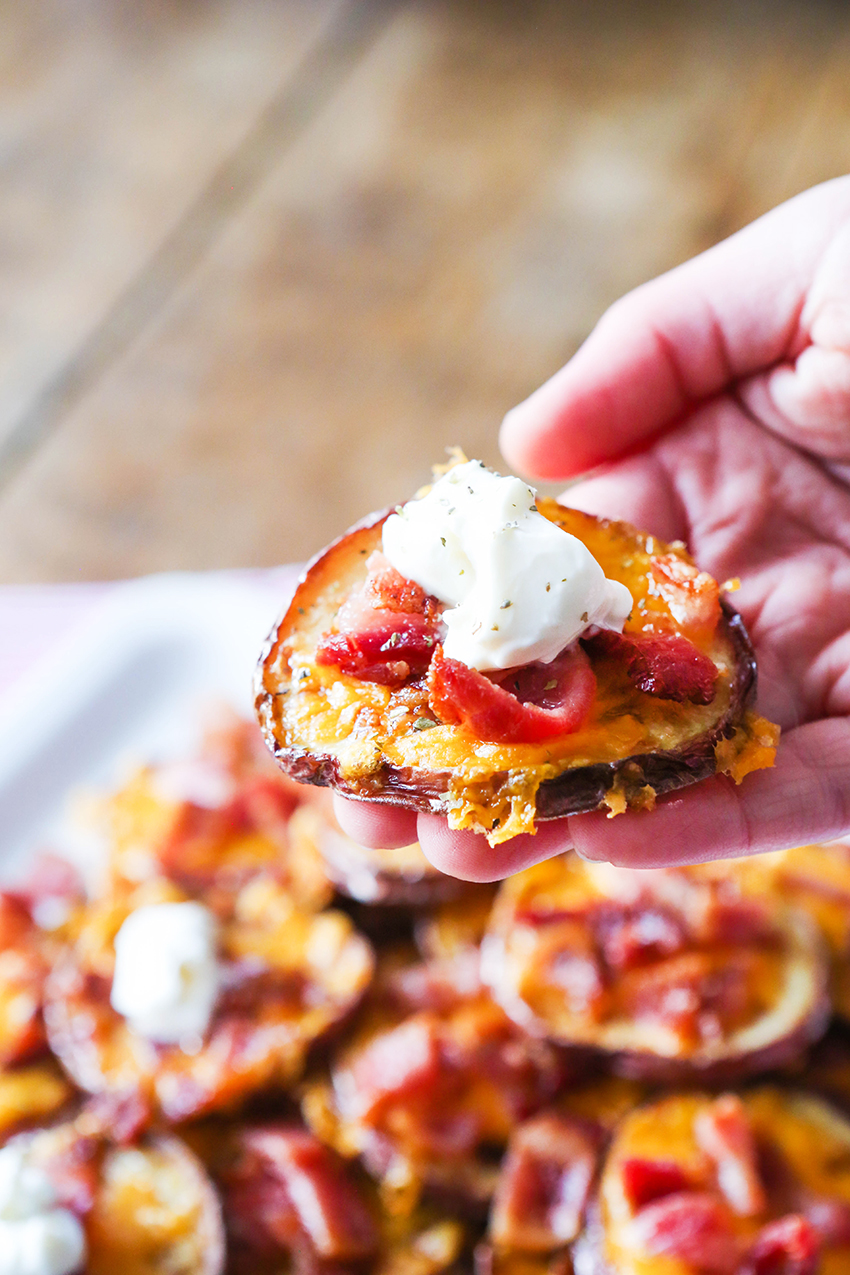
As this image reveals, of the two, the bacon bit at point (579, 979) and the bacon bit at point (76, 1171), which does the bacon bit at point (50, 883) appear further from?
the bacon bit at point (579, 979)

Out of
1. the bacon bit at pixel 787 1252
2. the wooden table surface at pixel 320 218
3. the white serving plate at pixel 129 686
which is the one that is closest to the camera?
the bacon bit at pixel 787 1252

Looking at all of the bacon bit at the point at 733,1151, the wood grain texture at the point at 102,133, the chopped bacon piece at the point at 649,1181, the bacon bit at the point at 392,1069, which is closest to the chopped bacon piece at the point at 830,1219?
the bacon bit at the point at 733,1151

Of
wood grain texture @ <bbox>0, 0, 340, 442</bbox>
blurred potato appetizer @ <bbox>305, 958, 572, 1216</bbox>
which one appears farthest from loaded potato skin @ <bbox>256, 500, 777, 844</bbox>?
wood grain texture @ <bbox>0, 0, 340, 442</bbox>

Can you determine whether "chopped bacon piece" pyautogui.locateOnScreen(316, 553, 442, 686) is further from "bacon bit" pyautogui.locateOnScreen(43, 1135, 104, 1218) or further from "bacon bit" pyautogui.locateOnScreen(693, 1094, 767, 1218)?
"bacon bit" pyautogui.locateOnScreen(43, 1135, 104, 1218)

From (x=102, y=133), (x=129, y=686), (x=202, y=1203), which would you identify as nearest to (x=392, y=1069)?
(x=202, y=1203)

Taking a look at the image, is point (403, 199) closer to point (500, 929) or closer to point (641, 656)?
point (500, 929)
